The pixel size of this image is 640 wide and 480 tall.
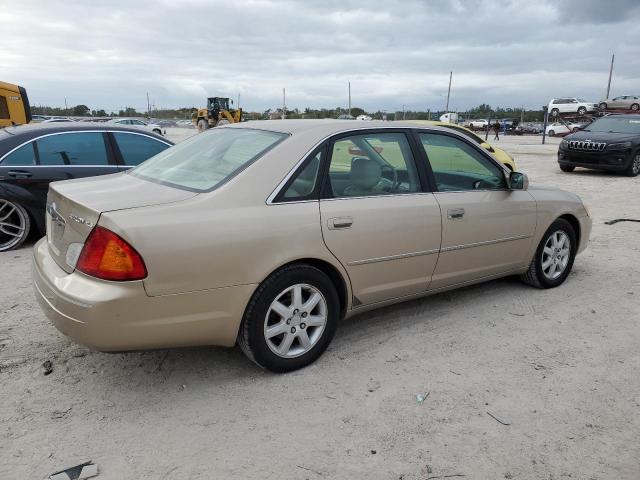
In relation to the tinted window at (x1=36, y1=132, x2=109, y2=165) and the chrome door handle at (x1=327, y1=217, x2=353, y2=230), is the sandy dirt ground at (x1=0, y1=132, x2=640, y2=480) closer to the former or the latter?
the chrome door handle at (x1=327, y1=217, x2=353, y2=230)

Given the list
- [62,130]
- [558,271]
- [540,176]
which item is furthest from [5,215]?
[540,176]

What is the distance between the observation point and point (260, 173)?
3.11m

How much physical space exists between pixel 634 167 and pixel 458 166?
1178 cm

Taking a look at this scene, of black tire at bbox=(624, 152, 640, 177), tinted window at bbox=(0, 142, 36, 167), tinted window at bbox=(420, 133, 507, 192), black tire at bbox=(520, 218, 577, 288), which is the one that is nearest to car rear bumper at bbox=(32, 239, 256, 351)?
tinted window at bbox=(420, 133, 507, 192)

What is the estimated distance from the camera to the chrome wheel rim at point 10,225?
5.94m

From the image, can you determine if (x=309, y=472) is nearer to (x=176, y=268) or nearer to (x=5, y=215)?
(x=176, y=268)

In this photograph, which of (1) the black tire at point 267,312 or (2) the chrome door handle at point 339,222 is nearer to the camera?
(1) the black tire at point 267,312

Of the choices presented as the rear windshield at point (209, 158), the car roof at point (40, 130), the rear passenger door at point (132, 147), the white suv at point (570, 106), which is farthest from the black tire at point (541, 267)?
the white suv at point (570, 106)

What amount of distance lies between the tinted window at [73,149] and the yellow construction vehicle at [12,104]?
11683 mm

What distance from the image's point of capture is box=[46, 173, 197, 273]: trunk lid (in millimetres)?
2797

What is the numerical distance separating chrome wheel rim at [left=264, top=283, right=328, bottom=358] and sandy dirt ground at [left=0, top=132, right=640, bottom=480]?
184 mm

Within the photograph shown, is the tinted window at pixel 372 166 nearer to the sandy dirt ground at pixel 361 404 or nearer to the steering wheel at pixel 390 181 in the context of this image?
the steering wheel at pixel 390 181

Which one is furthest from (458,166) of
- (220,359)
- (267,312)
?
(220,359)

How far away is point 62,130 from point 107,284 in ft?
14.5
